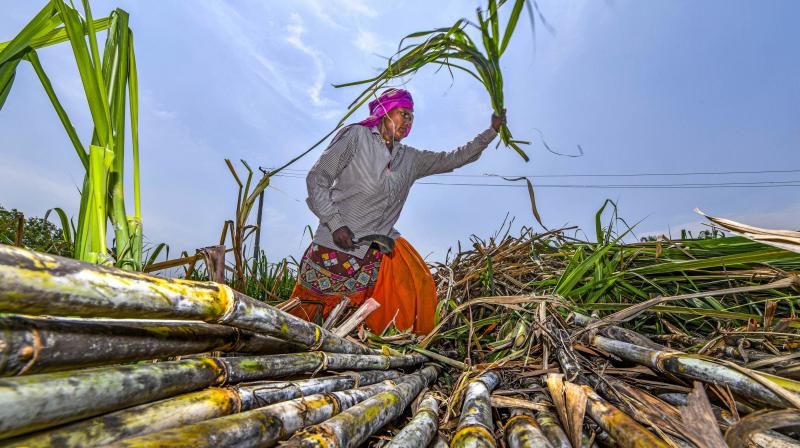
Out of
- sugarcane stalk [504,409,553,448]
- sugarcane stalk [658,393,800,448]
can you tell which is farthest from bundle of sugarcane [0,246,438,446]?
sugarcane stalk [658,393,800,448]

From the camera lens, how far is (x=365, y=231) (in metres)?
2.97

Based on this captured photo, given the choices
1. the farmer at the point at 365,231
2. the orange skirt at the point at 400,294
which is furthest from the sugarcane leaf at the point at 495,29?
the orange skirt at the point at 400,294

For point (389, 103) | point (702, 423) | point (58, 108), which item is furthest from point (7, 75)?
point (389, 103)

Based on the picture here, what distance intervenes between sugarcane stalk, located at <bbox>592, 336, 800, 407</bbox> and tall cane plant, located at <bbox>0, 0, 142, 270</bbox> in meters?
1.54

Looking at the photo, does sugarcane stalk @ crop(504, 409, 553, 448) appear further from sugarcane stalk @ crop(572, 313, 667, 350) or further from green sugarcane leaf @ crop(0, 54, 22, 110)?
green sugarcane leaf @ crop(0, 54, 22, 110)

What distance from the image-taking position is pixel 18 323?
1.64 feet

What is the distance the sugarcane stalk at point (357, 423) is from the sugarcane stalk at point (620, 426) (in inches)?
18.5

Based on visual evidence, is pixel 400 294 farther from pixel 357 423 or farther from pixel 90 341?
pixel 90 341

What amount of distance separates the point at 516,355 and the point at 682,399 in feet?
1.84

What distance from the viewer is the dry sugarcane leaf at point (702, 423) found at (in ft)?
2.17

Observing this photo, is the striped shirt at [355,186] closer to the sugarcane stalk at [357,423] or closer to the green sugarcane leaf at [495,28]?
the green sugarcane leaf at [495,28]

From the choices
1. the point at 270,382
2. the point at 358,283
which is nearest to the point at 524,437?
the point at 270,382

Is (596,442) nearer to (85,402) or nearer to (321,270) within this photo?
(85,402)

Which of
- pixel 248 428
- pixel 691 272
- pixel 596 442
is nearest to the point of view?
pixel 248 428
